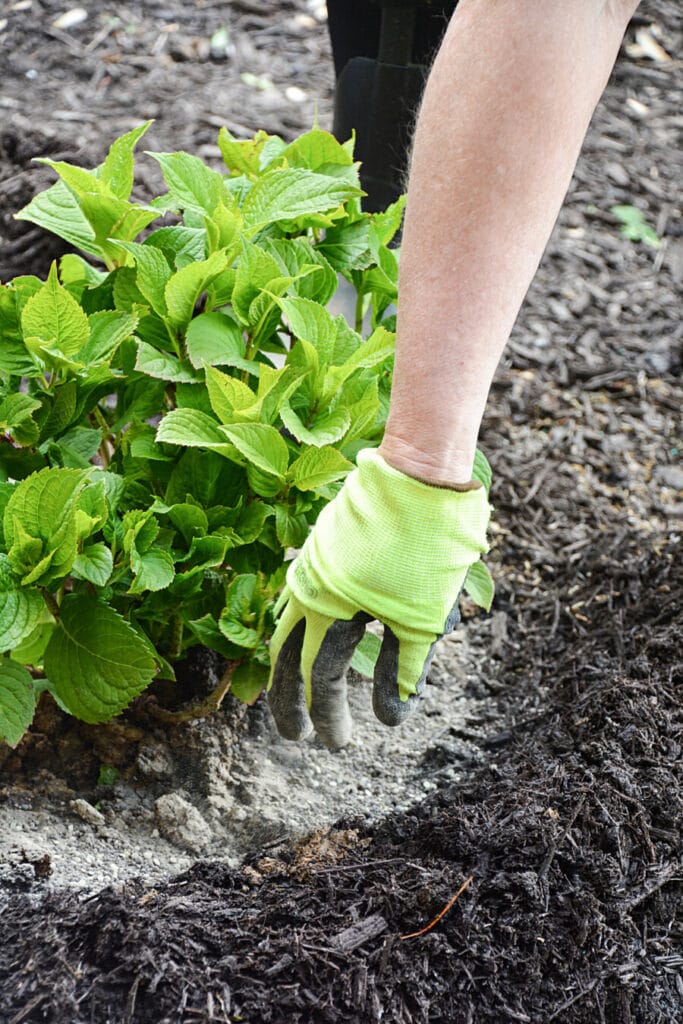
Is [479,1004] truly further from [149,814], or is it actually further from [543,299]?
[543,299]

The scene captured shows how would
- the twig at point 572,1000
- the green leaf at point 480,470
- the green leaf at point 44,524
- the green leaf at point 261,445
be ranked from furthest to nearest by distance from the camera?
the green leaf at point 480,470 < the twig at point 572,1000 < the green leaf at point 261,445 < the green leaf at point 44,524

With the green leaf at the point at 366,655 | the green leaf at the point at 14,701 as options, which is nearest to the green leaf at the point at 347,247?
the green leaf at the point at 366,655

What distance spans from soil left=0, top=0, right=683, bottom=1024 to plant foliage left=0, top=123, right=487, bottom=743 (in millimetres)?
295

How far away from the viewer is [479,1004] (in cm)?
162

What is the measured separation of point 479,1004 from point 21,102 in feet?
→ 14.4

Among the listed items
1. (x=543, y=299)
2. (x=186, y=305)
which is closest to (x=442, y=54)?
(x=186, y=305)

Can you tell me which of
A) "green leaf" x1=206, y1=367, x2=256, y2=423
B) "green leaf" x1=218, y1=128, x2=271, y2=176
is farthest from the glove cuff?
"green leaf" x1=218, y1=128, x2=271, y2=176

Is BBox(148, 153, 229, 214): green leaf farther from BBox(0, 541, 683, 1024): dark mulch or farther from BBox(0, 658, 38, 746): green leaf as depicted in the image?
BBox(0, 541, 683, 1024): dark mulch

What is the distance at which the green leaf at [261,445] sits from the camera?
5.01 feet

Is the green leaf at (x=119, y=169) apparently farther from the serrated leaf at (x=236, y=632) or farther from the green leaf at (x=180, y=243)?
the serrated leaf at (x=236, y=632)

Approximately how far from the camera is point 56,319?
1607 millimetres

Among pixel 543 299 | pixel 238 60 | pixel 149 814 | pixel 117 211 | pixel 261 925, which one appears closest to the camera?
pixel 261 925

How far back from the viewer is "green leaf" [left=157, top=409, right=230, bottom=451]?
1.54 metres

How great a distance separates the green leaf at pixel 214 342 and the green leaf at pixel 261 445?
168 millimetres
